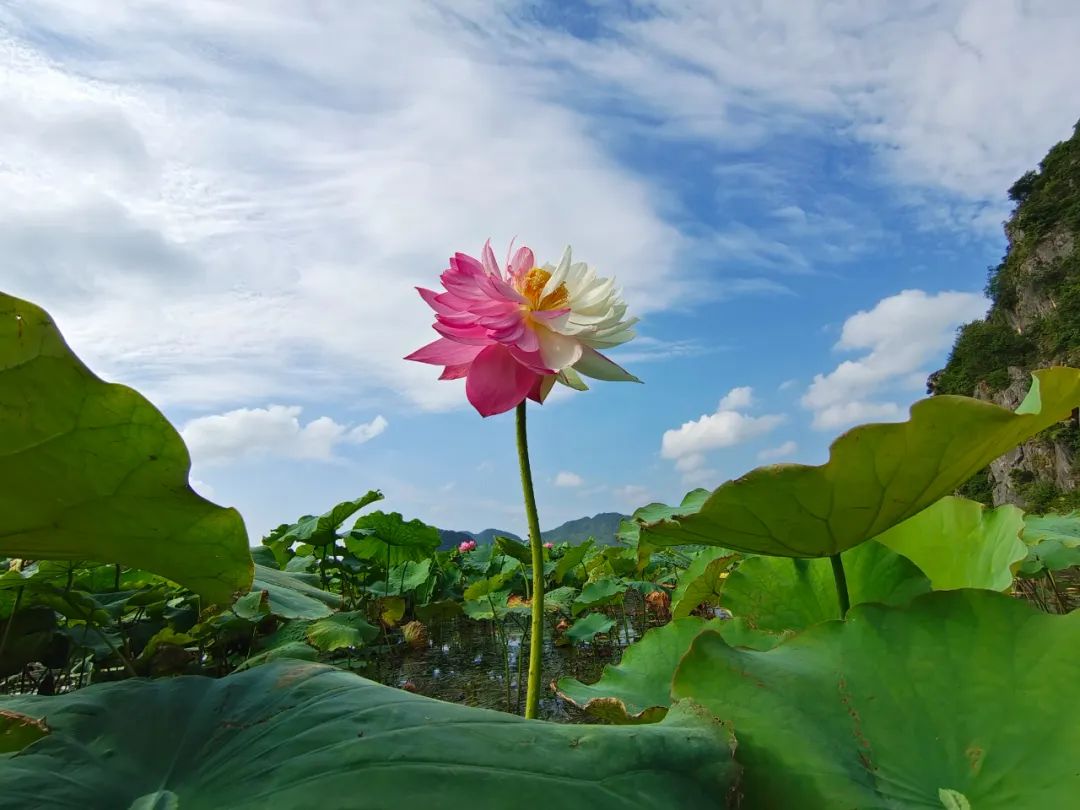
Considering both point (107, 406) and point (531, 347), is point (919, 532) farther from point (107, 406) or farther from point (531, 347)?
point (107, 406)

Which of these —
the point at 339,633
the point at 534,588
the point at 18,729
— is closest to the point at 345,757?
the point at 18,729

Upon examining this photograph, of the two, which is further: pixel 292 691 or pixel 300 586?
pixel 300 586

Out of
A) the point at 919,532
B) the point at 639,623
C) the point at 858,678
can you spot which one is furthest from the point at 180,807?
the point at 639,623

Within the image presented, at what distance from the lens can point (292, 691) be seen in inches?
22.2

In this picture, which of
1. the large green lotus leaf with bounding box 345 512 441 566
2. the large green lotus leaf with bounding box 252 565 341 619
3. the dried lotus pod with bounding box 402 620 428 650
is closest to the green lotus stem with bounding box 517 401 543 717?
the large green lotus leaf with bounding box 252 565 341 619

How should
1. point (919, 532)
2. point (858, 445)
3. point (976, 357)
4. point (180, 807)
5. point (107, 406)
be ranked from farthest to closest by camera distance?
point (976, 357) → point (919, 532) → point (858, 445) → point (107, 406) → point (180, 807)

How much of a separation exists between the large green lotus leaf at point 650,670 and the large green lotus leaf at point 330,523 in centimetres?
133

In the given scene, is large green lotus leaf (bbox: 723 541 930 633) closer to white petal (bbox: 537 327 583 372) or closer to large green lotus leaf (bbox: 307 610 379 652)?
white petal (bbox: 537 327 583 372)

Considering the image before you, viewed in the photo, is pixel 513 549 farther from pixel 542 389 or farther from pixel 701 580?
pixel 542 389

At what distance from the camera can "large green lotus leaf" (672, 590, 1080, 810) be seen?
513mm

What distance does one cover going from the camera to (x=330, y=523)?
2.39 meters

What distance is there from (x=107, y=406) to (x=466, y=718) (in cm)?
38

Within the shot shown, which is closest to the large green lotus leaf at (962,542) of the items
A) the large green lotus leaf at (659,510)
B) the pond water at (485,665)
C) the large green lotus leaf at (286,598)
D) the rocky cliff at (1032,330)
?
the large green lotus leaf at (659,510)

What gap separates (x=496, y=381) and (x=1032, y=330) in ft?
97.7
